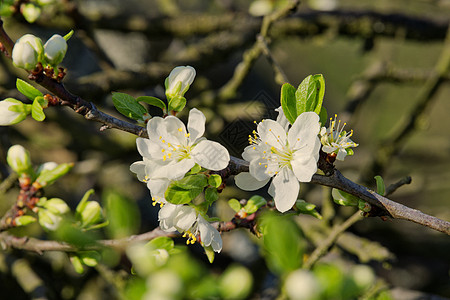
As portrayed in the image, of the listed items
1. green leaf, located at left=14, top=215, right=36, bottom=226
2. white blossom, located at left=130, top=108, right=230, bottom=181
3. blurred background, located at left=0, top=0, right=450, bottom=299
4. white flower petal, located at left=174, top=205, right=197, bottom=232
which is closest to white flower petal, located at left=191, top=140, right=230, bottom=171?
white blossom, located at left=130, top=108, right=230, bottom=181

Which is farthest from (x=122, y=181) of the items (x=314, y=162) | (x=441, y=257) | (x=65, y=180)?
(x=314, y=162)

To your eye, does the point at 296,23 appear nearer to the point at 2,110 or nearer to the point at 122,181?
the point at 122,181

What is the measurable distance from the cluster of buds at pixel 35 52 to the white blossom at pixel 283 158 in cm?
38

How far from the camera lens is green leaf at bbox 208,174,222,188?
760 mm

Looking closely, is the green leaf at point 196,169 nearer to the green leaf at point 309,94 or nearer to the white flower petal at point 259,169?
the white flower petal at point 259,169

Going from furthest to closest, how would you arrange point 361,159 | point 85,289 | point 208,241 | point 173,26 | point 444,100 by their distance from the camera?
1. point 444,100
2. point 361,159
3. point 173,26
4. point 85,289
5. point 208,241

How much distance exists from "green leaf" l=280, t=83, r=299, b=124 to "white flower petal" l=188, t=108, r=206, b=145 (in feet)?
0.47

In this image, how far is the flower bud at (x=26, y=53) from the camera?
28.9 inches

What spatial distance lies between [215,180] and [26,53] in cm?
38

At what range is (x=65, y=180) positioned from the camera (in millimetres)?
2369

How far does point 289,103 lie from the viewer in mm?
770

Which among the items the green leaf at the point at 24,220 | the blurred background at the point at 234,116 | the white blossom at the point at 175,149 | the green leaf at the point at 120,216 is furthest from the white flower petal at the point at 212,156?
the blurred background at the point at 234,116

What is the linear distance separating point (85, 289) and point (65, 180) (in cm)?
77

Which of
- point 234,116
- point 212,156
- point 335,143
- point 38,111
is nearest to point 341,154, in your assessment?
point 335,143
